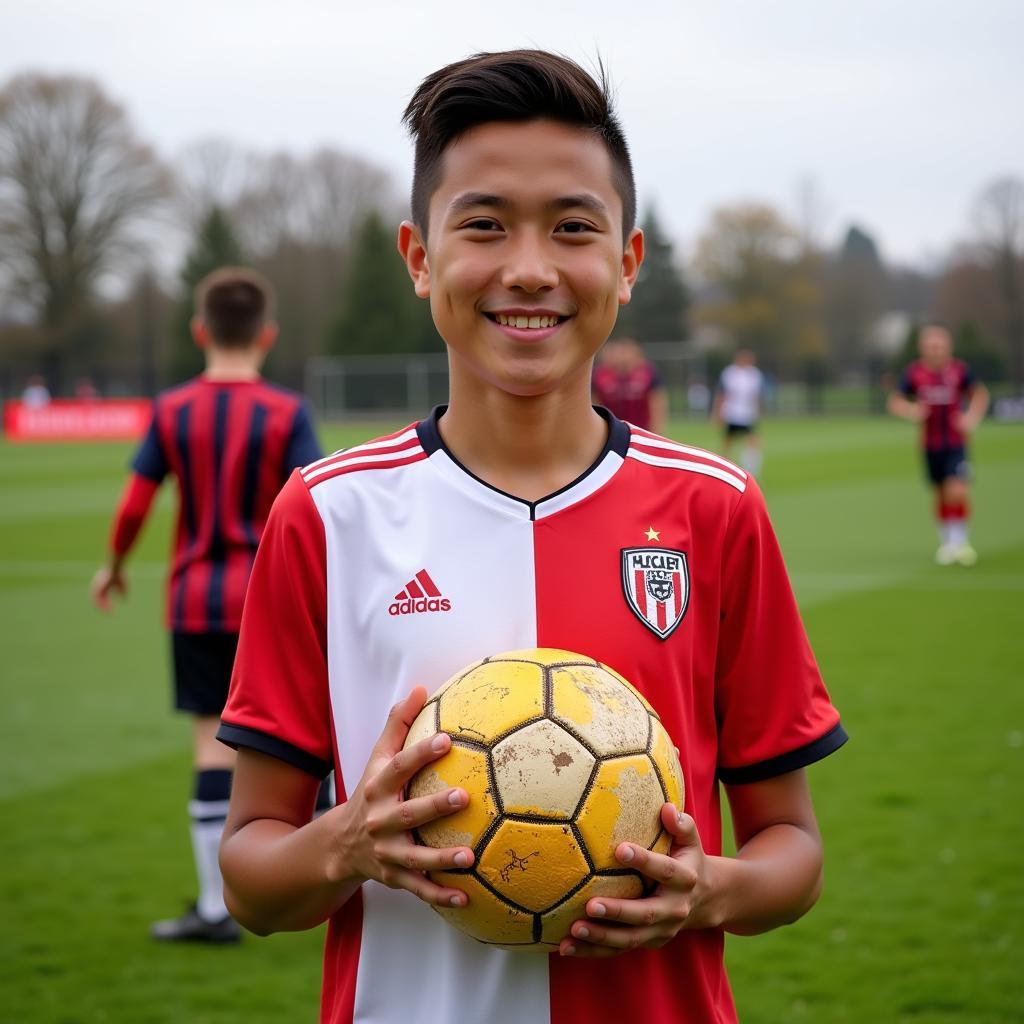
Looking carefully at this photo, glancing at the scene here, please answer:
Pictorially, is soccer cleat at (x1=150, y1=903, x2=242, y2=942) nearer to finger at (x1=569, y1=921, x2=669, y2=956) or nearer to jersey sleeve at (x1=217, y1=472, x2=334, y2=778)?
jersey sleeve at (x1=217, y1=472, x2=334, y2=778)

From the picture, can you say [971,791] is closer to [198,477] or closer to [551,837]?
[198,477]

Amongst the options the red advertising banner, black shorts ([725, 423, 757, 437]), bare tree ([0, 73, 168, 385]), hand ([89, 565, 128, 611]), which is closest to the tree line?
bare tree ([0, 73, 168, 385])

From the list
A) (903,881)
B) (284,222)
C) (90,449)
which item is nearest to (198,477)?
(903,881)

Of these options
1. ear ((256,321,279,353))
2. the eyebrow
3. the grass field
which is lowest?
the grass field

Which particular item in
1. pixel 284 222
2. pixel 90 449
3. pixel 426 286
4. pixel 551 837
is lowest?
pixel 90 449

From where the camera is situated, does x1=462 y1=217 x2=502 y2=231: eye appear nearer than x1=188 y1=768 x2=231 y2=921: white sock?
Yes

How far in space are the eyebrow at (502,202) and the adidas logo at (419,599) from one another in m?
0.53

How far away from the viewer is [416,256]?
2.18 metres

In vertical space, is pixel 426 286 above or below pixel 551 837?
above

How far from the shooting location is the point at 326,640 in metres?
1.99

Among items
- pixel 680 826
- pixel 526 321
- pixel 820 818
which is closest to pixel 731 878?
pixel 680 826

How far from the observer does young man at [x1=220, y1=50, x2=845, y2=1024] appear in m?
1.93

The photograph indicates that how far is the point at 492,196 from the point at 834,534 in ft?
48.7

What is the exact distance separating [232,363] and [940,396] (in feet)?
35.3
